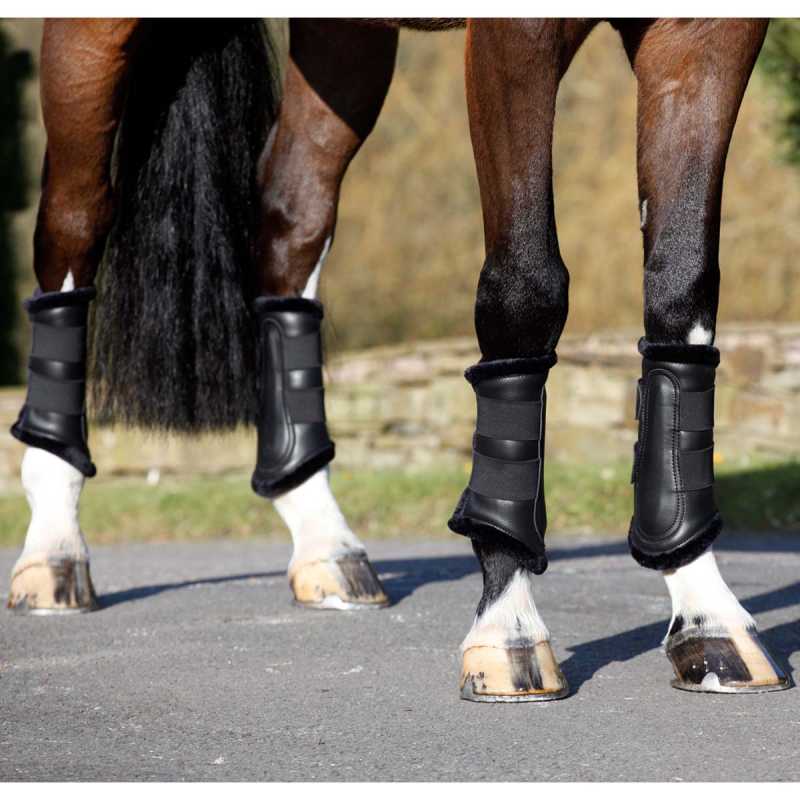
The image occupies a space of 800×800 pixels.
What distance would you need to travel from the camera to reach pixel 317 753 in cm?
200

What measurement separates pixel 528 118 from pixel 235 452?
639 centimetres

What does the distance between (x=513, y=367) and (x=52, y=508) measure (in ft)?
4.81

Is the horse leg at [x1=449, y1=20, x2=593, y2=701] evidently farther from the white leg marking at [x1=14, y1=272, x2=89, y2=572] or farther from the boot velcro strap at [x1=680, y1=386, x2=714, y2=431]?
the white leg marking at [x1=14, y1=272, x2=89, y2=572]

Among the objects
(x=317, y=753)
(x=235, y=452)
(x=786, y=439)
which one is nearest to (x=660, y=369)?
(x=317, y=753)

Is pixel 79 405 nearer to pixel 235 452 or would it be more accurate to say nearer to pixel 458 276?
pixel 235 452

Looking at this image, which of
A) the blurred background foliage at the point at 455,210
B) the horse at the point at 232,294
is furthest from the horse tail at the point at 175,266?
the blurred background foliage at the point at 455,210

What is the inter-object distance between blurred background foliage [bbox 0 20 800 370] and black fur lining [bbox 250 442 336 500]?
26.0 ft

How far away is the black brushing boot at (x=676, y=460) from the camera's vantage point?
2455 millimetres

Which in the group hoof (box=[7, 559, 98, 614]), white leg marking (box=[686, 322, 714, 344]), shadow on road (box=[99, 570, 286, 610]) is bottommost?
shadow on road (box=[99, 570, 286, 610])

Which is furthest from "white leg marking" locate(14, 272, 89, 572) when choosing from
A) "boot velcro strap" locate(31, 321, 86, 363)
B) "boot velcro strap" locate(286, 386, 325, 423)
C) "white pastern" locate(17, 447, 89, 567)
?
"boot velcro strap" locate(286, 386, 325, 423)

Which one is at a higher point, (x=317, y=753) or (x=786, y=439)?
(x=317, y=753)

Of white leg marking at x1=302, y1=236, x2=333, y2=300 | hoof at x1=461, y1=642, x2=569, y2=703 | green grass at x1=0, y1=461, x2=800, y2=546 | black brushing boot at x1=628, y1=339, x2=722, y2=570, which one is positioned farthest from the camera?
green grass at x1=0, y1=461, x2=800, y2=546

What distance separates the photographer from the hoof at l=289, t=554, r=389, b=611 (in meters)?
3.32

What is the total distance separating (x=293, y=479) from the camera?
137 inches
